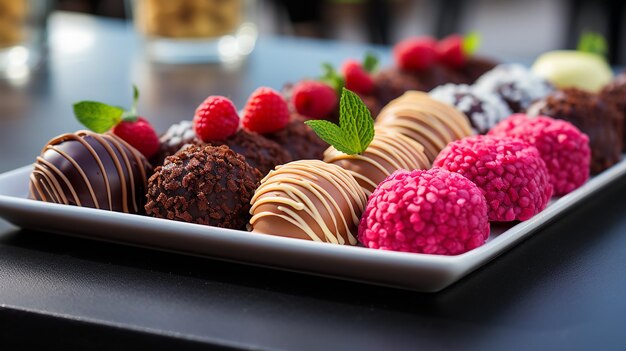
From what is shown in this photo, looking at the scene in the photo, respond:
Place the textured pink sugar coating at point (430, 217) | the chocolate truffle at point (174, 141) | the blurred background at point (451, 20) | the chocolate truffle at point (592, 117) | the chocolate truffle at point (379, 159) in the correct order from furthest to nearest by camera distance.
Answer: the blurred background at point (451, 20), the chocolate truffle at point (592, 117), the chocolate truffle at point (174, 141), the chocolate truffle at point (379, 159), the textured pink sugar coating at point (430, 217)

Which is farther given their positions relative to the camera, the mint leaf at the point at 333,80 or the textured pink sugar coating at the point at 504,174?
the mint leaf at the point at 333,80

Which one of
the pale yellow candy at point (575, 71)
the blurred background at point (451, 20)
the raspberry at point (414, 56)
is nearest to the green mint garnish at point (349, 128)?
the raspberry at point (414, 56)

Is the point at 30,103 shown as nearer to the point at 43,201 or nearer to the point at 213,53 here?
the point at 213,53

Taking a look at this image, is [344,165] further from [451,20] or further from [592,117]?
A: [451,20]

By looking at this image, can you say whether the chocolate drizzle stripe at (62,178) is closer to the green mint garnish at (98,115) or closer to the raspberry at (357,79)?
the green mint garnish at (98,115)

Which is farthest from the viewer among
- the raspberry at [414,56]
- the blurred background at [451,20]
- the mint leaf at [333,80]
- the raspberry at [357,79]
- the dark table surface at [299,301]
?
the blurred background at [451,20]

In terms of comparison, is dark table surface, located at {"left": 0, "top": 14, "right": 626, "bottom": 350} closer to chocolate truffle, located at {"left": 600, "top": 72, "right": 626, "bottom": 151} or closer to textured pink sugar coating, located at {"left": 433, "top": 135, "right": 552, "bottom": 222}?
textured pink sugar coating, located at {"left": 433, "top": 135, "right": 552, "bottom": 222}
